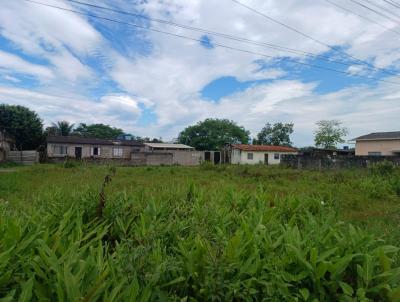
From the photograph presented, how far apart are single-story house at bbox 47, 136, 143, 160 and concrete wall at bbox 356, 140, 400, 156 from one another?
78.9 ft

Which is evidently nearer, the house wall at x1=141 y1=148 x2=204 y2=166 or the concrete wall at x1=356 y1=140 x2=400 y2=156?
the concrete wall at x1=356 y1=140 x2=400 y2=156

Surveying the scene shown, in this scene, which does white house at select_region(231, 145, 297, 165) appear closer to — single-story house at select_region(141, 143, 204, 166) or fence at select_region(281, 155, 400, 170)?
single-story house at select_region(141, 143, 204, 166)

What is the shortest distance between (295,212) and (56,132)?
42973 millimetres

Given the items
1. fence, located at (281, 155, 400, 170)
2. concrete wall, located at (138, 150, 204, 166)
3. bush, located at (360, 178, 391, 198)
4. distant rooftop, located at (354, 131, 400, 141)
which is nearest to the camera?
bush, located at (360, 178, 391, 198)

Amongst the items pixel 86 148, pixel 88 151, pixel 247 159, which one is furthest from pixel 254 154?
pixel 86 148

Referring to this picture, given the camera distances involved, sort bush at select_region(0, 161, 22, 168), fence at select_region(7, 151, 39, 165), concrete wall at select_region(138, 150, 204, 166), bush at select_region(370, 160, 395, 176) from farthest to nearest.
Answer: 1. concrete wall at select_region(138, 150, 204, 166)
2. fence at select_region(7, 151, 39, 165)
3. bush at select_region(0, 161, 22, 168)
4. bush at select_region(370, 160, 395, 176)

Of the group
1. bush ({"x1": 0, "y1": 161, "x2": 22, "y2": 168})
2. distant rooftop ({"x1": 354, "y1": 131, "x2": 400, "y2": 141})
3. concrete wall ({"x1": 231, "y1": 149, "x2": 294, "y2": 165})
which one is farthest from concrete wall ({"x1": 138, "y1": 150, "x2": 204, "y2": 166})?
distant rooftop ({"x1": 354, "y1": 131, "x2": 400, "y2": 141})

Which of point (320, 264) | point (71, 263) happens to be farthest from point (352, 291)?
point (71, 263)

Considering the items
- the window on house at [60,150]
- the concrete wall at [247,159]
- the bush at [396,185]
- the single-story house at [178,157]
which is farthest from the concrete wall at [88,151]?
the bush at [396,185]

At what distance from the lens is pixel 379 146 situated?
27.0 m

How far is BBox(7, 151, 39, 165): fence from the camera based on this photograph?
1029 inches

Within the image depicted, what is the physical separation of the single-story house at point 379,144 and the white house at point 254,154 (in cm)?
945

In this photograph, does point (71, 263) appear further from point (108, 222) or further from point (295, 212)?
point (295, 212)

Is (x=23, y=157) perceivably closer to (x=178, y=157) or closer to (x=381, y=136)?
(x=178, y=157)
